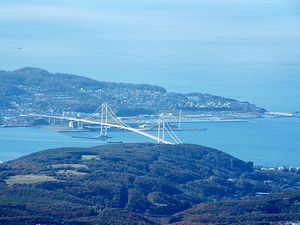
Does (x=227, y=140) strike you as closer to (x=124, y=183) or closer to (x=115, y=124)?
(x=115, y=124)

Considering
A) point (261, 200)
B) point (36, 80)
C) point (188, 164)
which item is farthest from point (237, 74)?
point (261, 200)

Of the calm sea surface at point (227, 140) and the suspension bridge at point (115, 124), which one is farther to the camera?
the suspension bridge at point (115, 124)

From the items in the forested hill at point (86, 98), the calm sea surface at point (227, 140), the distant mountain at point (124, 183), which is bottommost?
the distant mountain at point (124, 183)

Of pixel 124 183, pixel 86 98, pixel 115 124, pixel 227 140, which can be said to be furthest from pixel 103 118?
pixel 124 183

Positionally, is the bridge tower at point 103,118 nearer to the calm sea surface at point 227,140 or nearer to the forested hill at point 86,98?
the calm sea surface at point 227,140

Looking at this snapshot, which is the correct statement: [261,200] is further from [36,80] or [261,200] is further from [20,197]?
[36,80]

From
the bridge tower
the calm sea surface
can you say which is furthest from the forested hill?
the calm sea surface

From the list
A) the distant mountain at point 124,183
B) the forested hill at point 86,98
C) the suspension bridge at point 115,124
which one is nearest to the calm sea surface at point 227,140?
the suspension bridge at point 115,124

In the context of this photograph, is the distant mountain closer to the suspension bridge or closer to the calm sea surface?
the calm sea surface
